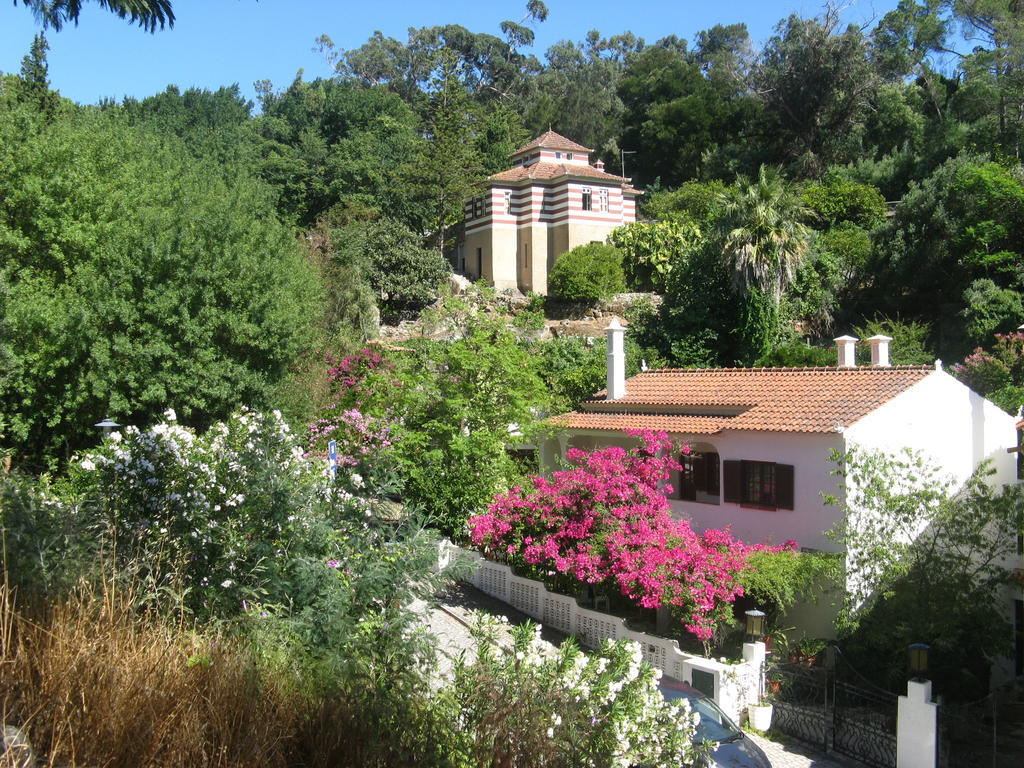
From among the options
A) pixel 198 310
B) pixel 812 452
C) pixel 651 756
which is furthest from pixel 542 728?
pixel 198 310

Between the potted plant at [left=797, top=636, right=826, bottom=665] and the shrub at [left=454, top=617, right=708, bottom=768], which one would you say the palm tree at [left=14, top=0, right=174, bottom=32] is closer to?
the shrub at [left=454, top=617, right=708, bottom=768]

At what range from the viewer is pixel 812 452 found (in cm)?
1838

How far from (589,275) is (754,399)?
23.3 meters

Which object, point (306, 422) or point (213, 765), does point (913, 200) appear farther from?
point (213, 765)

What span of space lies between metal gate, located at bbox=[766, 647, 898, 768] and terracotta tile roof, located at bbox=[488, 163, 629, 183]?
37763mm

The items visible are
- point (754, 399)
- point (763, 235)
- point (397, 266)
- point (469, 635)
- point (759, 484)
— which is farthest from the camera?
point (397, 266)

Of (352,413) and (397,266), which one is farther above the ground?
(397,266)

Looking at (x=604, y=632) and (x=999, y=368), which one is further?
(x=999, y=368)

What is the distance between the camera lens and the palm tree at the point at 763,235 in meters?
32.6

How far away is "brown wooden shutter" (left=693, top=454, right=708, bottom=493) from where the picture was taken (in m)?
21.4

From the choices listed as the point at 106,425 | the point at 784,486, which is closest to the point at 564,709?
the point at 106,425

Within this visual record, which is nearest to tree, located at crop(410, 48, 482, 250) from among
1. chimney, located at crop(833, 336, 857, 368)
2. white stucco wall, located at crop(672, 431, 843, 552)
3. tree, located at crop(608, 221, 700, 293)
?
tree, located at crop(608, 221, 700, 293)

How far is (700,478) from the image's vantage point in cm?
2147

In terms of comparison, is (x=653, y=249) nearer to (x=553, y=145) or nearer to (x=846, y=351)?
(x=553, y=145)
